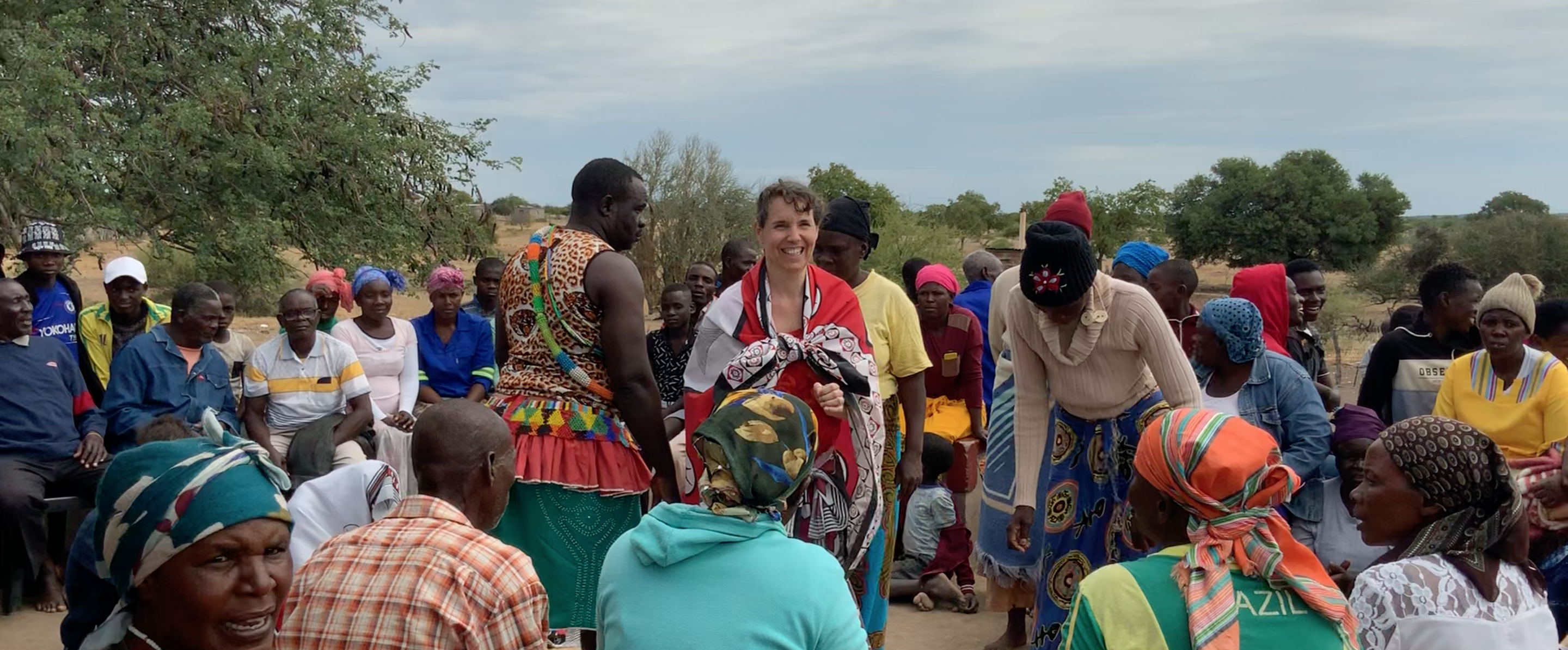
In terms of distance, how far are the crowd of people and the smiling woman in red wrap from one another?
13 mm

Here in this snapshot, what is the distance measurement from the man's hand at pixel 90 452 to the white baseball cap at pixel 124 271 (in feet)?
3.28

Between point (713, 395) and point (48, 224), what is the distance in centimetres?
522

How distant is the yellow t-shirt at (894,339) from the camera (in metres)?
4.86

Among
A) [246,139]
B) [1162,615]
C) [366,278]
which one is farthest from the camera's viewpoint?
[246,139]

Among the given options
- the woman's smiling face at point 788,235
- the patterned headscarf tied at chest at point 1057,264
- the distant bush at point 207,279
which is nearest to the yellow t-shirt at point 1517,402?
the patterned headscarf tied at chest at point 1057,264

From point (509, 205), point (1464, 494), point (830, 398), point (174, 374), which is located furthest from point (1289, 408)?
point (509, 205)

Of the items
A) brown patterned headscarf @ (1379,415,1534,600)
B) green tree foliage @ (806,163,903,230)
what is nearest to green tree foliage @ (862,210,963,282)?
green tree foliage @ (806,163,903,230)

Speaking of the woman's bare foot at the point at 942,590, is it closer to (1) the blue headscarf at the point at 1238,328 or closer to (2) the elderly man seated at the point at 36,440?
(1) the blue headscarf at the point at 1238,328

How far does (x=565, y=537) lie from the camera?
4.11 m

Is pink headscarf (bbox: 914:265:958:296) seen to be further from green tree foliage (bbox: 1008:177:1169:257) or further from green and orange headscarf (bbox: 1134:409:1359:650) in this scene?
green tree foliage (bbox: 1008:177:1169:257)

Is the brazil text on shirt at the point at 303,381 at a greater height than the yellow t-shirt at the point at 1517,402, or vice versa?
the brazil text on shirt at the point at 303,381

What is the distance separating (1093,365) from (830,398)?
1.06 m

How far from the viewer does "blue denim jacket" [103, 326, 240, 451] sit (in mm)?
6559

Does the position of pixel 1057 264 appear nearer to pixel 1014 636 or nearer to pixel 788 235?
pixel 788 235
